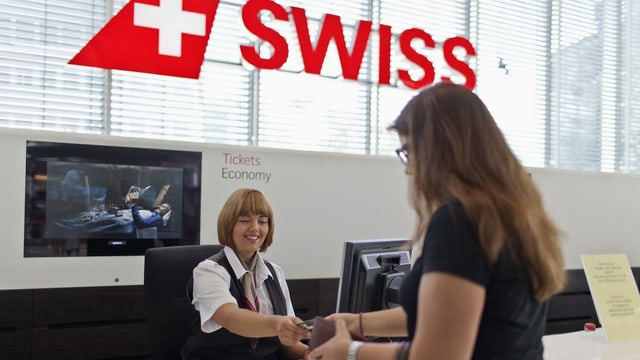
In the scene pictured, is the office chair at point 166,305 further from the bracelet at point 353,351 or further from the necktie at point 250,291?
the bracelet at point 353,351

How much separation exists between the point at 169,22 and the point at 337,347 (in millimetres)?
3170

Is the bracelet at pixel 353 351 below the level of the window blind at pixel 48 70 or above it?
below

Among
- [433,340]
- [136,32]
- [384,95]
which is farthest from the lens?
[384,95]

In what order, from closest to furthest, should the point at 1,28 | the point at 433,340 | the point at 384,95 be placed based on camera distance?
the point at 433,340
the point at 1,28
the point at 384,95

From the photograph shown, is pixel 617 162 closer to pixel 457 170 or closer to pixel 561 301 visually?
pixel 561 301

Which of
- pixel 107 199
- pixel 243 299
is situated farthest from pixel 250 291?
pixel 107 199

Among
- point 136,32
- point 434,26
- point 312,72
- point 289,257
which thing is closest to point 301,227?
point 289,257

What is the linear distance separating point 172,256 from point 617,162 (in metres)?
4.75

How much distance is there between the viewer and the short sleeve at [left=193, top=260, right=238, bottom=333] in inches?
86.1

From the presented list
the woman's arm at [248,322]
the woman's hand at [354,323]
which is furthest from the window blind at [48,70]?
the woman's hand at [354,323]

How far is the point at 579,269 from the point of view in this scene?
5055 millimetres

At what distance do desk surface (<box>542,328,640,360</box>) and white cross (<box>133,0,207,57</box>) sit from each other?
2839mm

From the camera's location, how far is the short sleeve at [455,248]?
1.08m

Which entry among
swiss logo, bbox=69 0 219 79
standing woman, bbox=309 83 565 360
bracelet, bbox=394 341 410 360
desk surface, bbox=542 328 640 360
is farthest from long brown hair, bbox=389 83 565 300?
swiss logo, bbox=69 0 219 79
